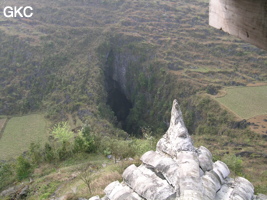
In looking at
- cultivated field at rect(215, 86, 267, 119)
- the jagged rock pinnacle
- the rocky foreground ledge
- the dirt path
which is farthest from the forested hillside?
the jagged rock pinnacle

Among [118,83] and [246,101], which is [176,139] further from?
[118,83]

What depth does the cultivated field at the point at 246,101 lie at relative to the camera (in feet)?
93.9

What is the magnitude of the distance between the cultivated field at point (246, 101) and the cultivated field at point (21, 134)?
23.8 metres

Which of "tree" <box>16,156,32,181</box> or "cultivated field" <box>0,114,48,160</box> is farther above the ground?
"tree" <box>16,156,32,181</box>

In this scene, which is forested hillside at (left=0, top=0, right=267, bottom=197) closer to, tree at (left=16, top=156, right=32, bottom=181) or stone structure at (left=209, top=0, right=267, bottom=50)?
tree at (left=16, top=156, right=32, bottom=181)

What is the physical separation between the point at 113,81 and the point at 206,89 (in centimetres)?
2359

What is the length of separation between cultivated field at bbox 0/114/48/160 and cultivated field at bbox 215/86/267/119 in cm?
2377

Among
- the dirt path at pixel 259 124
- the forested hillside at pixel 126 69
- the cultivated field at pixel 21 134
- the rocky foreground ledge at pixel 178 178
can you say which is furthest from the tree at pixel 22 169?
the dirt path at pixel 259 124

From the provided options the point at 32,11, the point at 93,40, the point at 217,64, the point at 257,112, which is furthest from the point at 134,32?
the point at 257,112

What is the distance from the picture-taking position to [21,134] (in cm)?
2875

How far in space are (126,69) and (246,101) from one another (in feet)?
84.5

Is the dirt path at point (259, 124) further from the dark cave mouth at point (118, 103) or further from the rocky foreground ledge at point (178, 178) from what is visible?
the dark cave mouth at point (118, 103)

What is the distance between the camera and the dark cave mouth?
45.1m

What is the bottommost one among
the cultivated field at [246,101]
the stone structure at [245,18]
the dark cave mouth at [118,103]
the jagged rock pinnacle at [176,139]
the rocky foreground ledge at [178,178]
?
the dark cave mouth at [118,103]
